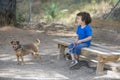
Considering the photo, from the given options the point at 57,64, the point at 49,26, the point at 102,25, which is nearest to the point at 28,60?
the point at 57,64

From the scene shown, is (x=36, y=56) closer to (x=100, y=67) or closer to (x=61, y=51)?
(x=61, y=51)

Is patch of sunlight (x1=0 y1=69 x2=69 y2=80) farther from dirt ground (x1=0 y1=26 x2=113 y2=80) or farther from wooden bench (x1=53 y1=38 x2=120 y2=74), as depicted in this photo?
wooden bench (x1=53 y1=38 x2=120 y2=74)

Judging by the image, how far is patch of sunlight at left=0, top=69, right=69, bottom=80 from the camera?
705 cm

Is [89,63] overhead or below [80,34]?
below

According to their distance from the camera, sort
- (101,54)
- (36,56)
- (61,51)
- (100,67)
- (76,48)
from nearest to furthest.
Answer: (101,54), (100,67), (76,48), (36,56), (61,51)

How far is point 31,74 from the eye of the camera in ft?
23.8

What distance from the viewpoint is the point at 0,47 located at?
33.2ft

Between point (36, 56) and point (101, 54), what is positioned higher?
point (101, 54)

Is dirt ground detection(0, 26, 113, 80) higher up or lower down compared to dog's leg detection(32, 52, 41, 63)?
lower down

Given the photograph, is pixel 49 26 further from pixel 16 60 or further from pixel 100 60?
pixel 100 60

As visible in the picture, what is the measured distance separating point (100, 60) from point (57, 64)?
1.52 m

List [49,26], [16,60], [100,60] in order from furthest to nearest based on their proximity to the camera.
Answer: [49,26] → [16,60] → [100,60]

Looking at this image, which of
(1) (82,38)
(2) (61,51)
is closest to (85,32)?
Result: (1) (82,38)

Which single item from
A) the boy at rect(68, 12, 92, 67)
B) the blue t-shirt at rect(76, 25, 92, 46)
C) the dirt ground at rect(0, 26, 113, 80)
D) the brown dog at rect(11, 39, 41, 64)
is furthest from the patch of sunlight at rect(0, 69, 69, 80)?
the blue t-shirt at rect(76, 25, 92, 46)
